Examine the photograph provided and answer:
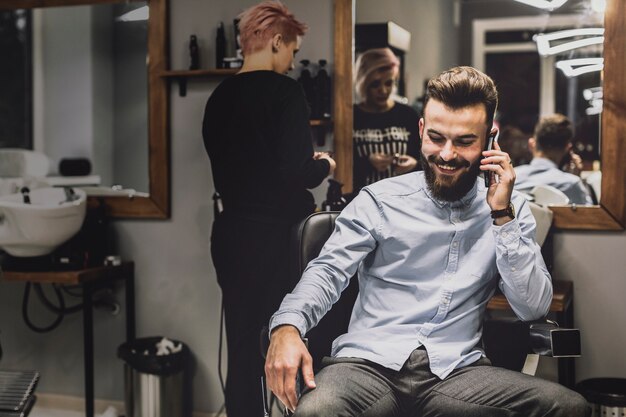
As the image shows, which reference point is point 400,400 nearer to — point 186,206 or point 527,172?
point 527,172

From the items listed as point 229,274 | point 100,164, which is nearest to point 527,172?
point 229,274

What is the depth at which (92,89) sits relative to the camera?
11.3 feet

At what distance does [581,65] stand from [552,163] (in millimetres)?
408

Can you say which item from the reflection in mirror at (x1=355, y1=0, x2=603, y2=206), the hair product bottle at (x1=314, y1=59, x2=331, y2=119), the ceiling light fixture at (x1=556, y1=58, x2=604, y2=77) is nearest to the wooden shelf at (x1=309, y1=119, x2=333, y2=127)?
the hair product bottle at (x1=314, y1=59, x2=331, y2=119)

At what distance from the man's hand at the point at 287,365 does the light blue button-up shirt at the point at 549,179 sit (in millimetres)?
1492

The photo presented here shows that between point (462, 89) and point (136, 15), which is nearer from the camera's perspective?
point (462, 89)

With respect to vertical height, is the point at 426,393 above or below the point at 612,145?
below

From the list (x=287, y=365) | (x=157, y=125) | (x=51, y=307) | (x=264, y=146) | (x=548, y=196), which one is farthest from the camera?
(x=51, y=307)

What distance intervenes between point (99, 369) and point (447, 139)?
7.28 ft

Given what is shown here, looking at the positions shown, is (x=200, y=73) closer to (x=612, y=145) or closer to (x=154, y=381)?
(x=154, y=381)

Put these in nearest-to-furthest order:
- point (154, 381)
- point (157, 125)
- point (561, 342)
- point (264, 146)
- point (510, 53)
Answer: point (561, 342) → point (264, 146) → point (154, 381) → point (157, 125) → point (510, 53)

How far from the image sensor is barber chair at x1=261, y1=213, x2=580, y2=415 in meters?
1.80

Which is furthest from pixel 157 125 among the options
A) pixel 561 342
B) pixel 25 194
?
pixel 561 342

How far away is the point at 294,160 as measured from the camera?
8.18 ft
